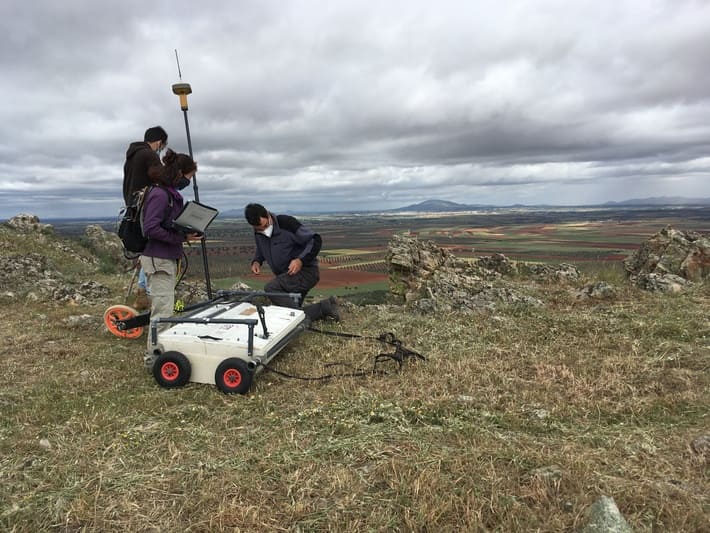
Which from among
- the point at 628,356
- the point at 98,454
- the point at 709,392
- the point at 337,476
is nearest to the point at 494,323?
the point at 628,356

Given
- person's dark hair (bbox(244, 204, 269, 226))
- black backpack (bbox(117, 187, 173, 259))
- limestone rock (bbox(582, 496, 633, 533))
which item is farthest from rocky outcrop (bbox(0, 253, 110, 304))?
limestone rock (bbox(582, 496, 633, 533))

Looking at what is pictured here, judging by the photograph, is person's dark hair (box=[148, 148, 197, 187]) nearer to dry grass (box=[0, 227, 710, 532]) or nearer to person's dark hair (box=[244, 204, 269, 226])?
person's dark hair (box=[244, 204, 269, 226])

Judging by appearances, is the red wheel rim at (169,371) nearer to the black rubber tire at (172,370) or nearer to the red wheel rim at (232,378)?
the black rubber tire at (172,370)

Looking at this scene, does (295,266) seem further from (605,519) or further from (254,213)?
(605,519)

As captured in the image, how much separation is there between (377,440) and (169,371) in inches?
119

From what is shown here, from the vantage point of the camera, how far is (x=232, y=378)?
520 centimetres

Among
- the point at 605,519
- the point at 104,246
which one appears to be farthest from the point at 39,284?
the point at 605,519

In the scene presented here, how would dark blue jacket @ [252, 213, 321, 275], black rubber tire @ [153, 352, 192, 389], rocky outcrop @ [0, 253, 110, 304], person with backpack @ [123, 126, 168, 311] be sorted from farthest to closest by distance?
rocky outcrop @ [0, 253, 110, 304]
dark blue jacket @ [252, 213, 321, 275]
person with backpack @ [123, 126, 168, 311]
black rubber tire @ [153, 352, 192, 389]

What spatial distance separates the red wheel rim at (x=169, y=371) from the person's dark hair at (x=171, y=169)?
105 inches

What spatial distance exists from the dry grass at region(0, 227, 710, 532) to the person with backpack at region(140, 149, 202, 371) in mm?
1233

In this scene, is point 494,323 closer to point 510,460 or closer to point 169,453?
point 510,460

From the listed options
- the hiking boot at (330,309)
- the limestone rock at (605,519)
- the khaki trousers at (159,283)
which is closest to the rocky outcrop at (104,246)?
the hiking boot at (330,309)

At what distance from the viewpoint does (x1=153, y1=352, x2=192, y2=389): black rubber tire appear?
534 centimetres

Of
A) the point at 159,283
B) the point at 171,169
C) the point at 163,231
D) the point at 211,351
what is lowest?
the point at 211,351
